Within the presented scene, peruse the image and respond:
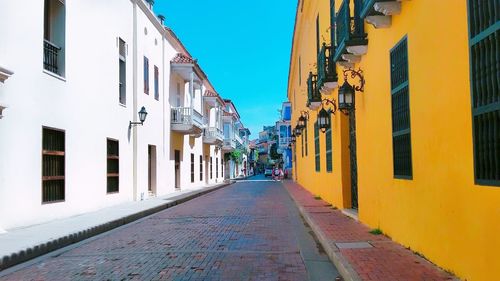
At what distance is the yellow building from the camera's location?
179 inches

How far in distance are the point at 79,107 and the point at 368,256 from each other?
10020 mm

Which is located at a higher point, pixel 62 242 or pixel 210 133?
pixel 210 133

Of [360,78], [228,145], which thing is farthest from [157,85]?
[228,145]

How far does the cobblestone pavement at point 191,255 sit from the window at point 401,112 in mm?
1877

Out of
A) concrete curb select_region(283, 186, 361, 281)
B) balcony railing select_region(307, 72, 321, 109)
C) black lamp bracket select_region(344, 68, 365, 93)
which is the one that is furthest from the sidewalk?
balcony railing select_region(307, 72, 321, 109)

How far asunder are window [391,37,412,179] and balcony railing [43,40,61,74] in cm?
882

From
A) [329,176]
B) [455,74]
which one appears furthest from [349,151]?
[455,74]

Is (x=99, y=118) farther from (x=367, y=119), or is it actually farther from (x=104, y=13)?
(x=367, y=119)

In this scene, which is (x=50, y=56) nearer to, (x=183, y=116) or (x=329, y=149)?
(x=329, y=149)

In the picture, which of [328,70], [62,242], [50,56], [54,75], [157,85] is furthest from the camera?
[157,85]

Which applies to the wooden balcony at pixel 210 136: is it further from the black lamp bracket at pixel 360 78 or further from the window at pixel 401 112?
the window at pixel 401 112

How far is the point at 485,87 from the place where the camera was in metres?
4.55

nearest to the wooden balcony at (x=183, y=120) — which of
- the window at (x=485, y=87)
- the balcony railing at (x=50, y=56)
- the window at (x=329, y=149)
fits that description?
the window at (x=329, y=149)

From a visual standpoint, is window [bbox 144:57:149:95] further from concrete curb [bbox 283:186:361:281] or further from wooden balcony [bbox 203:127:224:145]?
wooden balcony [bbox 203:127:224:145]
